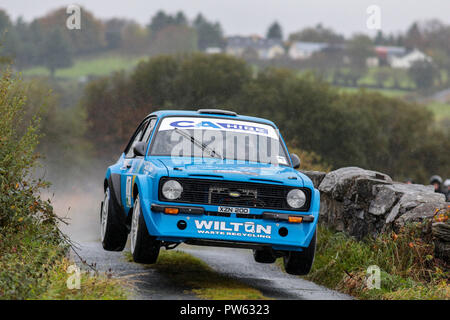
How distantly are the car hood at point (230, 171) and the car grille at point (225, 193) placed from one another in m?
0.06

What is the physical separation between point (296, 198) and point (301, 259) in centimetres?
84

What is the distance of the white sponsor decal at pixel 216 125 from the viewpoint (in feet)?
32.7

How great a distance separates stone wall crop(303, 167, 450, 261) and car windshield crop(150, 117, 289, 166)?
1966 mm

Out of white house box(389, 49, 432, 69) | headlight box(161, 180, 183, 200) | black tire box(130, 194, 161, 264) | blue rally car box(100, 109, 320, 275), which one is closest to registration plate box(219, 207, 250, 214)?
blue rally car box(100, 109, 320, 275)

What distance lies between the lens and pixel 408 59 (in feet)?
457

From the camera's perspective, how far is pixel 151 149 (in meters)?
9.68

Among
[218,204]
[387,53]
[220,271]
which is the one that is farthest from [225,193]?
[387,53]

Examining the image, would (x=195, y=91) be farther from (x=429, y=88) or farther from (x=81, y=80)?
(x=429, y=88)

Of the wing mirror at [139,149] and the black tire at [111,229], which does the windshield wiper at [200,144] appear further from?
the black tire at [111,229]

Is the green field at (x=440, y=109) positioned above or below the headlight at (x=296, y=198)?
below

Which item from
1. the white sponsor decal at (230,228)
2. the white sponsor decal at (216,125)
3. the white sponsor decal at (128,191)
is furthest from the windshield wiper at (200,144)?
the white sponsor decal at (230,228)

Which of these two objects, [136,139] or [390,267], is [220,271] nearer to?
[136,139]

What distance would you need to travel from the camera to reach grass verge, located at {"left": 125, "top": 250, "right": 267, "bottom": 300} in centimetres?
809
